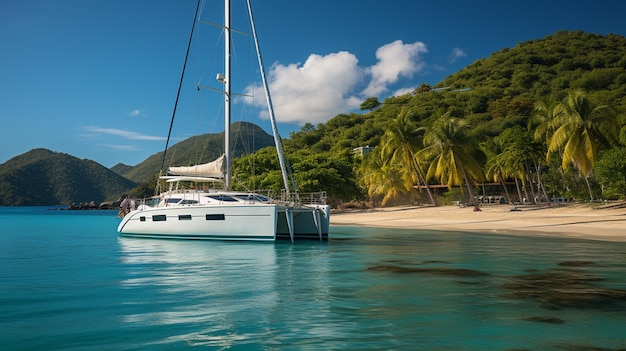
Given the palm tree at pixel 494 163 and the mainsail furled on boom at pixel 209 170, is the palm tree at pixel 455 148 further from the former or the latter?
the mainsail furled on boom at pixel 209 170

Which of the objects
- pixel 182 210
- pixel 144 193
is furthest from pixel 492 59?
pixel 182 210

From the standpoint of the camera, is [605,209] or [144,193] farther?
[144,193]

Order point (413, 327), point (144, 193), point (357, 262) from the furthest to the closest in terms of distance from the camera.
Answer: point (144, 193)
point (357, 262)
point (413, 327)

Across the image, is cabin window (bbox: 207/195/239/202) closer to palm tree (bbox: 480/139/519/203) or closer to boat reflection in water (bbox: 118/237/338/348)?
boat reflection in water (bbox: 118/237/338/348)

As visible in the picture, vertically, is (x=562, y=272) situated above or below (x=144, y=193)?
below

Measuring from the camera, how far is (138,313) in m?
7.16

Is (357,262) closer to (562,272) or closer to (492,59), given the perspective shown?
(562,272)

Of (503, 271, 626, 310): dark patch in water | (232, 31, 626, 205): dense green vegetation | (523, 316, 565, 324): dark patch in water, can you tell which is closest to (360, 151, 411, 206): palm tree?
(232, 31, 626, 205): dense green vegetation

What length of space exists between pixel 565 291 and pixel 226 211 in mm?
11986

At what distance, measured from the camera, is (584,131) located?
97.0 feet

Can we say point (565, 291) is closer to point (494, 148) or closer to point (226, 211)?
point (226, 211)

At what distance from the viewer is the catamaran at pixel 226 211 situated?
17.2 m

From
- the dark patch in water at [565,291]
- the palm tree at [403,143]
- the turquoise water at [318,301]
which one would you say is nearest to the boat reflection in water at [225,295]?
the turquoise water at [318,301]

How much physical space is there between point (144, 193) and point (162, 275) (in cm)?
9305
